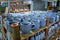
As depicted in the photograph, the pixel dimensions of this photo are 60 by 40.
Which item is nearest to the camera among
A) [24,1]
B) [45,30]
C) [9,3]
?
[45,30]

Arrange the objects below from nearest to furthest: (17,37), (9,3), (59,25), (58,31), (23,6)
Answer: (17,37)
(58,31)
(59,25)
(9,3)
(23,6)

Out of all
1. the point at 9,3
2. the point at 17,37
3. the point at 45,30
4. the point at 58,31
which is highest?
the point at 9,3

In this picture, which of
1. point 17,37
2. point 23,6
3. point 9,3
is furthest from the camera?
point 23,6

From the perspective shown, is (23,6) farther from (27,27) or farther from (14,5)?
(27,27)

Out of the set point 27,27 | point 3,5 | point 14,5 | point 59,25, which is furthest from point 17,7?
point 27,27

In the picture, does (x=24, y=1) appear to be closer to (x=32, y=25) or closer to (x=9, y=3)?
(x=9, y=3)

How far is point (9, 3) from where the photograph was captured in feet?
14.3

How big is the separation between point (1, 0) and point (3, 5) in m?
0.24

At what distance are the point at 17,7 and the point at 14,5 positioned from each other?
157 mm

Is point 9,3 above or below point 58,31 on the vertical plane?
above

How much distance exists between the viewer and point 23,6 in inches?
187

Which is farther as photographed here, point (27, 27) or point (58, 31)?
point (58, 31)

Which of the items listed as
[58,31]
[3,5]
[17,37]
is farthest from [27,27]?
[3,5]

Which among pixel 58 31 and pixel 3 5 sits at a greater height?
pixel 3 5
